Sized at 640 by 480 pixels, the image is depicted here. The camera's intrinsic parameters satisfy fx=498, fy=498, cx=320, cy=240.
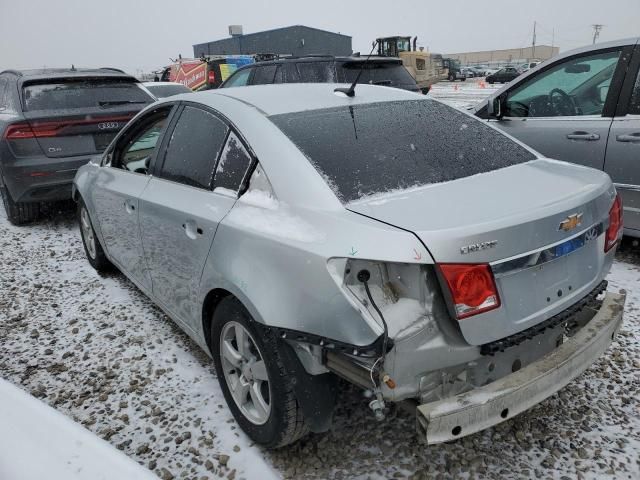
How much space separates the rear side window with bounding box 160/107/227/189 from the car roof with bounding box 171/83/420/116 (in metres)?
→ 0.10

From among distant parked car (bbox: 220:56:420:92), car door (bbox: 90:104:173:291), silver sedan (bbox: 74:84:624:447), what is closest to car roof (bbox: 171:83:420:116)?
silver sedan (bbox: 74:84:624:447)

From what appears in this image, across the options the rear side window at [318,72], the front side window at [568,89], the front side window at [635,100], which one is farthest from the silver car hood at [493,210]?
the rear side window at [318,72]

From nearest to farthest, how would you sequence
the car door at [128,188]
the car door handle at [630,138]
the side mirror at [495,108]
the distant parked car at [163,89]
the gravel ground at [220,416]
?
the gravel ground at [220,416] → the car door at [128,188] → the car door handle at [630,138] → the side mirror at [495,108] → the distant parked car at [163,89]

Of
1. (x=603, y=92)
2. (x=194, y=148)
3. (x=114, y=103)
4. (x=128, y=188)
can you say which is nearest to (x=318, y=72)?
(x=114, y=103)

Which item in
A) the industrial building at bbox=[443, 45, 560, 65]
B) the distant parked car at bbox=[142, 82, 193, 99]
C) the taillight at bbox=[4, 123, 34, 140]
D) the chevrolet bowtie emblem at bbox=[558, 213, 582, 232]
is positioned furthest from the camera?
the industrial building at bbox=[443, 45, 560, 65]

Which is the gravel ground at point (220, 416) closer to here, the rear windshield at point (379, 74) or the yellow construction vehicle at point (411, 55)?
the rear windshield at point (379, 74)

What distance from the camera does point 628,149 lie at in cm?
383

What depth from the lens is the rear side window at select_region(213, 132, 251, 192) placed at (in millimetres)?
2279

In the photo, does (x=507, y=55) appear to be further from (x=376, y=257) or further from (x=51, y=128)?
(x=376, y=257)

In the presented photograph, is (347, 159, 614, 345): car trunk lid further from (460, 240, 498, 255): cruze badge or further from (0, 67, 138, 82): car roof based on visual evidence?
(0, 67, 138, 82): car roof

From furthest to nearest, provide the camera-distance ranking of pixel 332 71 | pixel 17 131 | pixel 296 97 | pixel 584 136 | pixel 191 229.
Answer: pixel 332 71
pixel 17 131
pixel 584 136
pixel 296 97
pixel 191 229

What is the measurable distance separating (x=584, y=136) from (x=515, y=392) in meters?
3.06

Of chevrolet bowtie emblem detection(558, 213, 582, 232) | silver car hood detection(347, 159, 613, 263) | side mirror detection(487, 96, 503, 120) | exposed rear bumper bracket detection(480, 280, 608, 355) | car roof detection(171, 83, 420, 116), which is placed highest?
car roof detection(171, 83, 420, 116)

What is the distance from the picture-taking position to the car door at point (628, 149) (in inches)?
150
